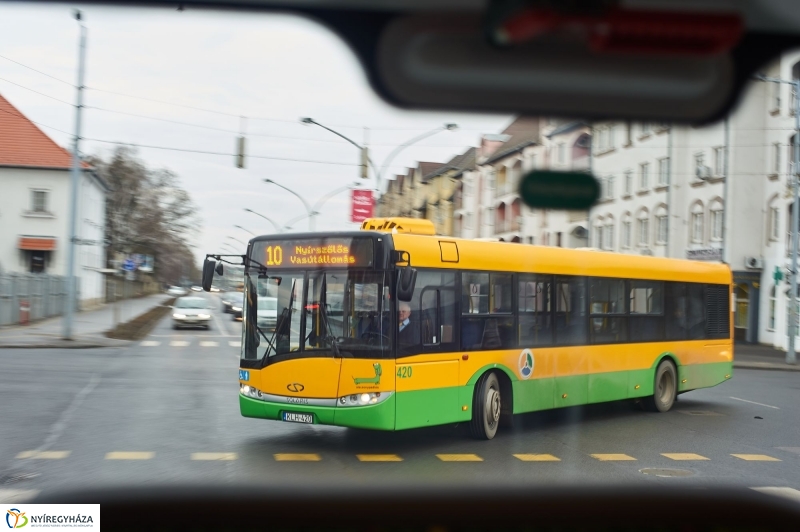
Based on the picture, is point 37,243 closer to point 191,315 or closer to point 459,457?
point 191,315

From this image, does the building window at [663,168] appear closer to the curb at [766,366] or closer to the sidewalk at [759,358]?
the sidewalk at [759,358]

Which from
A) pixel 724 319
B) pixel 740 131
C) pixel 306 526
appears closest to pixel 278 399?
pixel 306 526

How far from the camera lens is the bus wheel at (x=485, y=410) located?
1312 cm

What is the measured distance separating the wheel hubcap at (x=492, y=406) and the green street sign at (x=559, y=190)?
374 inches

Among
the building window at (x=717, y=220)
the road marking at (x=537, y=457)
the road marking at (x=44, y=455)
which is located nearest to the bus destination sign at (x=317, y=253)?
the road marking at (x=537, y=457)

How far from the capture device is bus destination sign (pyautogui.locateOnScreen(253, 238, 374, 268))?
12.4 meters

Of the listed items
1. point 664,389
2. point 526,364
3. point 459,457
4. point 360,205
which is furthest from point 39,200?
point 459,457

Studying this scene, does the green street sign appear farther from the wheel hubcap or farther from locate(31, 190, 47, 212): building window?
locate(31, 190, 47, 212): building window

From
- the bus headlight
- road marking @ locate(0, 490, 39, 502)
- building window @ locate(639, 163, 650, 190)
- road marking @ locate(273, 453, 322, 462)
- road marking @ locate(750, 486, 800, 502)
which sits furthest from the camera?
the bus headlight

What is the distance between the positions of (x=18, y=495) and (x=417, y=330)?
5.32 meters

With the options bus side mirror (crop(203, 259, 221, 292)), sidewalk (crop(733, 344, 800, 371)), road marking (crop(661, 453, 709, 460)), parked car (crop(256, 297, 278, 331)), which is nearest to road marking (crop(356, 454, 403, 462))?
parked car (crop(256, 297, 278, 331))

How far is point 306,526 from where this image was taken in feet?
23.4

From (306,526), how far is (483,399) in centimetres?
630

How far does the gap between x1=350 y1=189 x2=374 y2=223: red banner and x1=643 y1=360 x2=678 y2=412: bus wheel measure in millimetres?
6292
